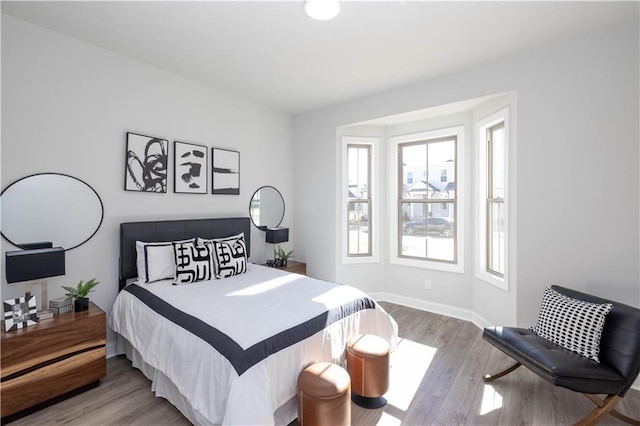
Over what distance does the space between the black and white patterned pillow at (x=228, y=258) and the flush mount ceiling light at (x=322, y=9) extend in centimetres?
229

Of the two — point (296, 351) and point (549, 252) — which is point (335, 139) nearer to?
point (549, 252)

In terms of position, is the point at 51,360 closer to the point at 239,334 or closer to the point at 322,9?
the point at 239,334

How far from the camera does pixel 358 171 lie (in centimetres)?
448

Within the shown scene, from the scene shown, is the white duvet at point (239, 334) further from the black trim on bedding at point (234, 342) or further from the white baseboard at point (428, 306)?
the white baseboard at point (428, 306)

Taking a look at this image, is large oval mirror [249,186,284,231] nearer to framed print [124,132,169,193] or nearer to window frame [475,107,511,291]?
framed print [124,132,169,193]

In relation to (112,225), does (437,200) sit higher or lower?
higher

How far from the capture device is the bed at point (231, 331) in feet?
5.31

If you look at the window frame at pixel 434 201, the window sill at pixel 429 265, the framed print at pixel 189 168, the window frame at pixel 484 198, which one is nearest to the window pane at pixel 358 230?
the window frame at pixel 434 201

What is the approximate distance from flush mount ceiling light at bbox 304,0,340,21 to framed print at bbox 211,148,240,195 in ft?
6.70

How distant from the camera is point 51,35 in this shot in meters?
2.46

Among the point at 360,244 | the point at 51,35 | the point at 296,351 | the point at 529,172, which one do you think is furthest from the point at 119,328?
the point at 529,172

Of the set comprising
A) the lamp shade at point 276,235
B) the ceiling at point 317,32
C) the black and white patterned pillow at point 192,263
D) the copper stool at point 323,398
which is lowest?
the copper stool at point 323,398

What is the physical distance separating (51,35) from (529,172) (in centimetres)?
439

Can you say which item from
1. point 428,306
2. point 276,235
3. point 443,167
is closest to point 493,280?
point 428,306
